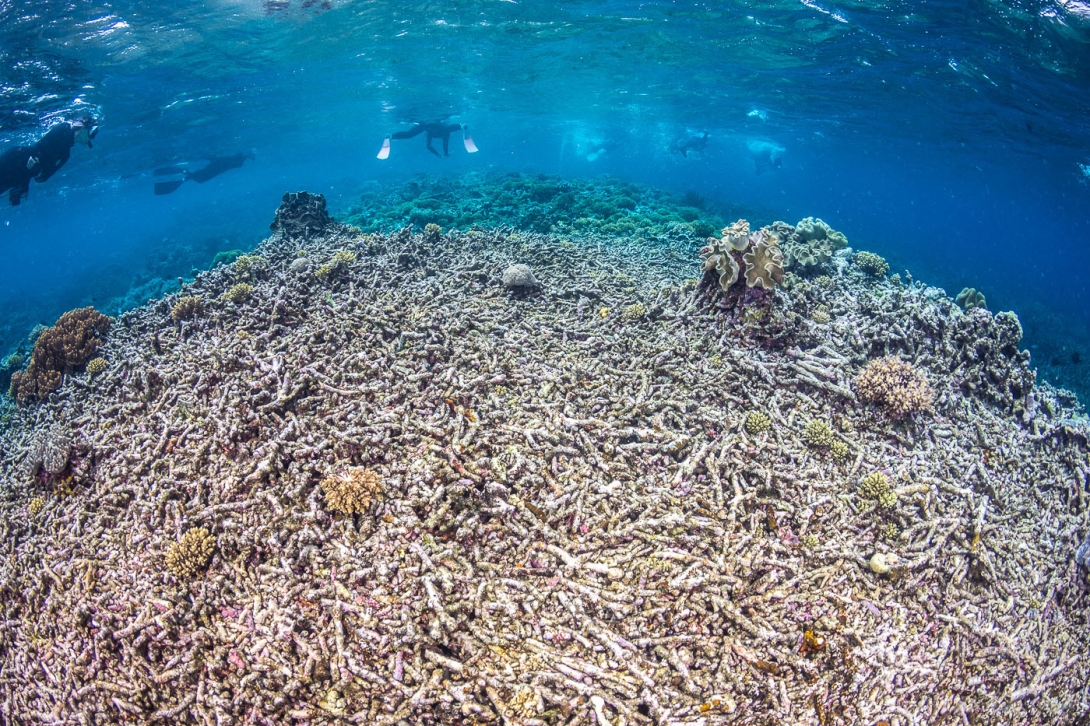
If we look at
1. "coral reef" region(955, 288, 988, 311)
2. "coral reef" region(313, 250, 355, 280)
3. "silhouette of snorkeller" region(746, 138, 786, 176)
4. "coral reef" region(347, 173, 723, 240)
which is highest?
"coral reef" region(313, 250, 355, 280)

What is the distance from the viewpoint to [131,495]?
6.74m

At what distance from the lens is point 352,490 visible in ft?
19.3

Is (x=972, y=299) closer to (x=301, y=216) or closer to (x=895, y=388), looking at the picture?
(x=895, y=388)

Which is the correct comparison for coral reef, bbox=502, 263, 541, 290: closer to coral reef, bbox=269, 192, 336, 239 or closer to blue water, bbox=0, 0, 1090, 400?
coral reef, bbox=269, 192, 336, 239

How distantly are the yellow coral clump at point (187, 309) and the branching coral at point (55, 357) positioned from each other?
2.02m

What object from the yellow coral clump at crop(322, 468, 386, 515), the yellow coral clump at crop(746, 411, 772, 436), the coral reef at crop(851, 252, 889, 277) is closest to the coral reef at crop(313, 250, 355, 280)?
the yellow coral clump at crop(322, 468, 386, 515)

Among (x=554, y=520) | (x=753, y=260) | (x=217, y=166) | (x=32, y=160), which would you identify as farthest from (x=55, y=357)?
(x=217, y=166)

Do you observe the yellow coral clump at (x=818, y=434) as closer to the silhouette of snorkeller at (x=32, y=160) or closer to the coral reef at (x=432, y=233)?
the coral reef at (x=432, y=233)

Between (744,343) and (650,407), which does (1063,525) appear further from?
(650,407)

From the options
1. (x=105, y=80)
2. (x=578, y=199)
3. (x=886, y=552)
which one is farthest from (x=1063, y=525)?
(x=105, y=80)

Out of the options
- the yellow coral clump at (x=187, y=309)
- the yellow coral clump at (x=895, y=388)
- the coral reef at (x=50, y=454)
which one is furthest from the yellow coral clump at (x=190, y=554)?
the yellow coral clump at (x=895, y=388)

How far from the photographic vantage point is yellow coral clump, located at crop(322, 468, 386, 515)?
19.1ft

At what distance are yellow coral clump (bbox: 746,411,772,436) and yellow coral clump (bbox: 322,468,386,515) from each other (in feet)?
18.9

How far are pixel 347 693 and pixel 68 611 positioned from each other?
4.20 metres
